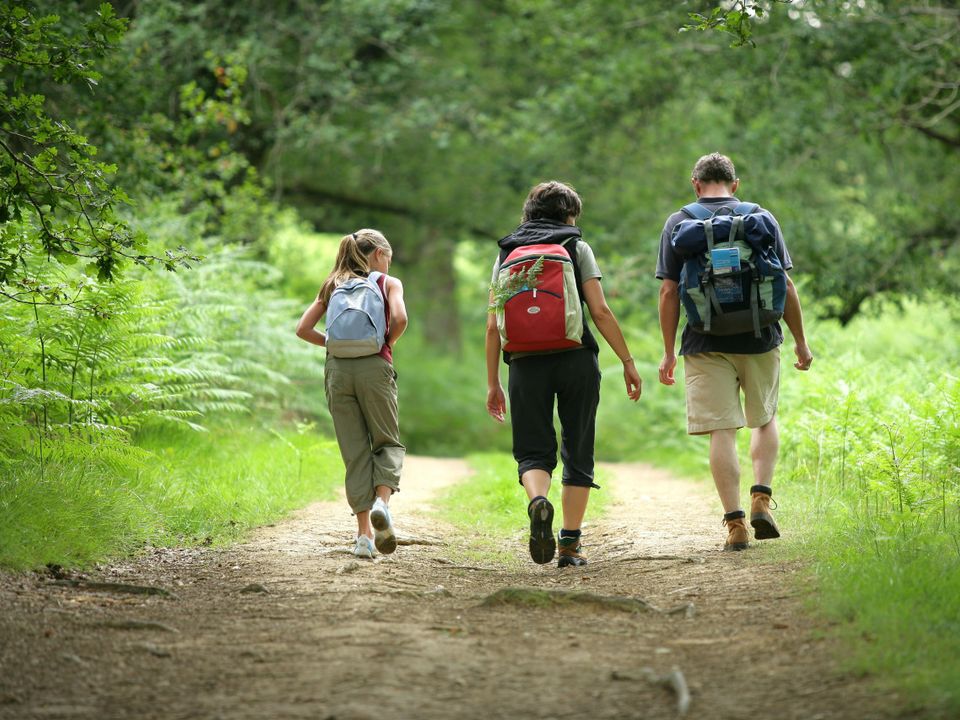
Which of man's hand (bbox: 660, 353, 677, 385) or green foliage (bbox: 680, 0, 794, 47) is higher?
green foliage (bbox: 680, 0, 794, 47)

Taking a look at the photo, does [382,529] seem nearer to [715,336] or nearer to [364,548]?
[364,548]

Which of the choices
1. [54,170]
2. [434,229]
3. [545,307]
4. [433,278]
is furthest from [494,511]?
[433,278]

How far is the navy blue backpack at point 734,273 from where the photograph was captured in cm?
583

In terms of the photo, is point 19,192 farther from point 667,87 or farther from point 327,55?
point 667,87

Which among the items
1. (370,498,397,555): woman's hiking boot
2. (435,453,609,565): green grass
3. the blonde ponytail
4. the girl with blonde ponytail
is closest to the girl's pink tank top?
the girl with blonde ponytail

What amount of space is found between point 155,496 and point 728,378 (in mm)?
3913

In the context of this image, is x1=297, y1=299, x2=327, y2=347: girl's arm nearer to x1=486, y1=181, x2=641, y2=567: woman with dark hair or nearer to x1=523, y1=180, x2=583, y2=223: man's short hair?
x1=486, y1=181, x2=641, y2=567: woman with dark hair

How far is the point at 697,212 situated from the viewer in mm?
6082

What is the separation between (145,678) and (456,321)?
24854 mm

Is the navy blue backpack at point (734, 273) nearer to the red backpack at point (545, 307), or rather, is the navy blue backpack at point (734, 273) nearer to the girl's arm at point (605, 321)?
the girl's arm at point (605, 321)

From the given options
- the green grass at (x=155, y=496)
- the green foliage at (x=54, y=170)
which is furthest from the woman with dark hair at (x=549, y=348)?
the green grass at (x=155, y=496)

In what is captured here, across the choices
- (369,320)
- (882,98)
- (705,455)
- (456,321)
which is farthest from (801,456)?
(456,321)

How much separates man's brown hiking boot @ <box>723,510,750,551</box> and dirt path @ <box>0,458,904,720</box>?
0.35 feet

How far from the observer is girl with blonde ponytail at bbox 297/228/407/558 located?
20.3 ft
